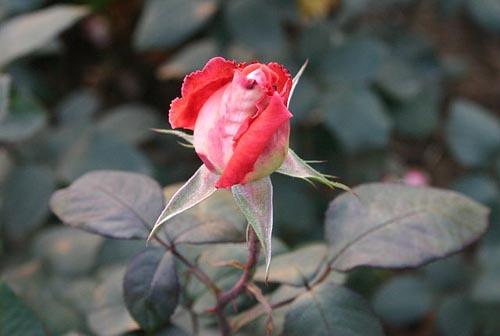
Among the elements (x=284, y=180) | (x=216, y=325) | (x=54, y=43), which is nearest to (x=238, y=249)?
(x=216, y=325)

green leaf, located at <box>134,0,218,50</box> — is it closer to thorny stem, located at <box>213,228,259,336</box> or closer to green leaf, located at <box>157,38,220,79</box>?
green leaf, located at <box>157,38,220,79</box>

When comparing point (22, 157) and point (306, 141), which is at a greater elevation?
point (22, 157)

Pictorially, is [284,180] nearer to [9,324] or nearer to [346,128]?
[346,128]

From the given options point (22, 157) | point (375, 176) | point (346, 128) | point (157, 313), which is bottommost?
point (375, 176)

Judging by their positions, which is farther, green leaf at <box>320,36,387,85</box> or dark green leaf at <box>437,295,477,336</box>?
green leaf at <box>320,36,387,85</box>

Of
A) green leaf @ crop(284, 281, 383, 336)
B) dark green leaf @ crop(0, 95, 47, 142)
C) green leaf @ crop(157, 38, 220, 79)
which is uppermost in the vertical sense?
dark green leaf @ crop(0, 95, 47, 142)

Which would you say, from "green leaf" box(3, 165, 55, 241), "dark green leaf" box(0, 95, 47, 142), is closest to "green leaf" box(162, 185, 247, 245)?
"dark green leaf" box(0, 95, 47, 142)
